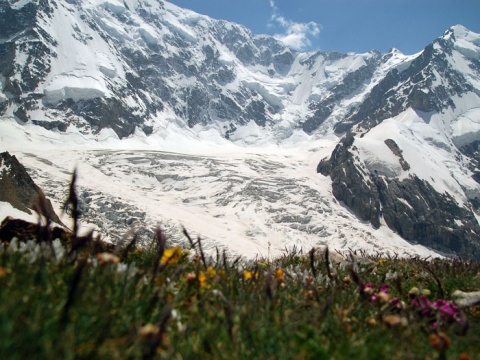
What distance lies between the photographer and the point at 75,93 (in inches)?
6501

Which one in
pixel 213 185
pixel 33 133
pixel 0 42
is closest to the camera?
pixel 213 185

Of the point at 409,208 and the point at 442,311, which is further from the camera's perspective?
the point at 409,208

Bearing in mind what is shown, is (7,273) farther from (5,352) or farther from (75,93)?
(75,93)

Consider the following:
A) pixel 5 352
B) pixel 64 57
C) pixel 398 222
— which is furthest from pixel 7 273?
pixel 64 57

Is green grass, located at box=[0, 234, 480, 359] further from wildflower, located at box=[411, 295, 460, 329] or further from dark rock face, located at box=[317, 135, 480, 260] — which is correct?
dark rock face, located at box=[317, 135, 480, 260]

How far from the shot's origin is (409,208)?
107 metres

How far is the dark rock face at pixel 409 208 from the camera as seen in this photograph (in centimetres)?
10406

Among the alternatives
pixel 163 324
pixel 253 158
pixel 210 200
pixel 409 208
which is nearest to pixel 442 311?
pixel 163 324

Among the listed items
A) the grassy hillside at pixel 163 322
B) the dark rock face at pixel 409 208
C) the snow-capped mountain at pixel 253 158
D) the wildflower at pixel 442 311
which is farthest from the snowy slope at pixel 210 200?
the grassy hillside at pixel 163 322

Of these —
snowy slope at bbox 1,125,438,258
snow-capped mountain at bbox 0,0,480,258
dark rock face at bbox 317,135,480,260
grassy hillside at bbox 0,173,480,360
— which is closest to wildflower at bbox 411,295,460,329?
grassy hillside at bbox 0,173,480,360

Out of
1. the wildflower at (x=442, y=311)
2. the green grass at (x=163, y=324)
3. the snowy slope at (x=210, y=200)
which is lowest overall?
the snowy slope at (x=210, y=200)

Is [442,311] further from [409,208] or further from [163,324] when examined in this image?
[409,208]

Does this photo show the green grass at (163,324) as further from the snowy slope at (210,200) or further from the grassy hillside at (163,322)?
the snowy slope at (210,200)

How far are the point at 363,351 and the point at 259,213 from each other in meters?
71.9
